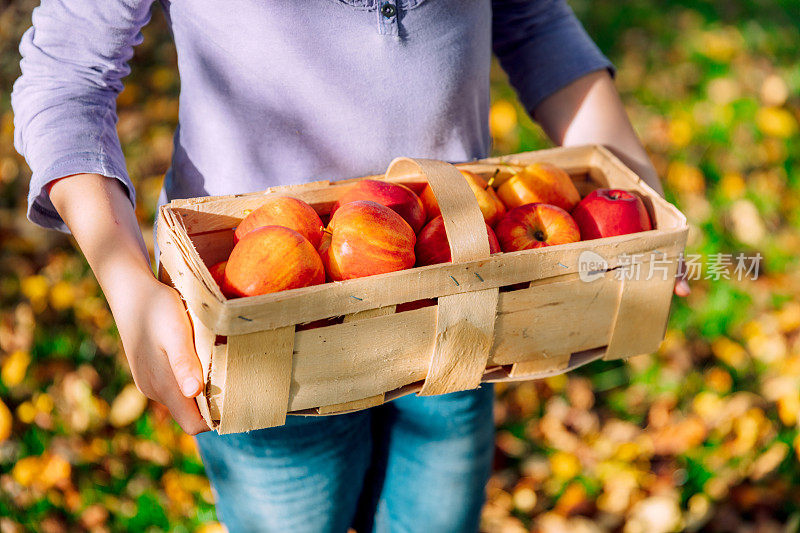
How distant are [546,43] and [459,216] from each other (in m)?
0.63

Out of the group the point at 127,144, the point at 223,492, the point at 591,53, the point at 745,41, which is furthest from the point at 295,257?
the point at 745,41

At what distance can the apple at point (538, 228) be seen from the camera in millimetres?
1226

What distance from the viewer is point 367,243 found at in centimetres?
107

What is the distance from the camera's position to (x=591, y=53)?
4.89 ft

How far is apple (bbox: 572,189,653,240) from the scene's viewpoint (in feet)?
4.03

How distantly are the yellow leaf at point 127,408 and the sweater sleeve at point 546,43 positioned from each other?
5.32 feet

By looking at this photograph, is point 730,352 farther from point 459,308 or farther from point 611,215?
point 459,308

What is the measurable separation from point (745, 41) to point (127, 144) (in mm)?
3412

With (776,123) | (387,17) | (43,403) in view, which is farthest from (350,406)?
(776,123)

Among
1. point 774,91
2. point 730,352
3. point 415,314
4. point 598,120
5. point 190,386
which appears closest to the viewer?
point 190,386

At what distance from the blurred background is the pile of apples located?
117cm

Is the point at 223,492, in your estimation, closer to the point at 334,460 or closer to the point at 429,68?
Result: the point at 334,460

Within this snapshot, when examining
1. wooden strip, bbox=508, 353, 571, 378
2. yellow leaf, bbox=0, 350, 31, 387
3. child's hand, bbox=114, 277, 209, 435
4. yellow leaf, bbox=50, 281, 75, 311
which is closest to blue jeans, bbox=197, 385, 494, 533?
wooden strip, bbox=508, 353, 571, 378

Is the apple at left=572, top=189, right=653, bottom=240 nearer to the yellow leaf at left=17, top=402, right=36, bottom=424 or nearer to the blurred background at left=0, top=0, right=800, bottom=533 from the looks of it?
the blurred background at left=0, top=0, right=800, bottom=533
